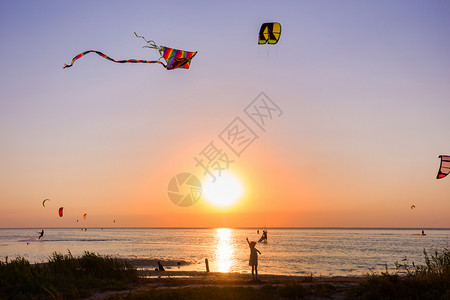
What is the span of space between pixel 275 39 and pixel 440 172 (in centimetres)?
1130

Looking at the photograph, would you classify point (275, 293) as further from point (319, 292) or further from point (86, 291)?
point (86, 291)

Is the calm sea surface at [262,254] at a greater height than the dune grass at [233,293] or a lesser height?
lesser

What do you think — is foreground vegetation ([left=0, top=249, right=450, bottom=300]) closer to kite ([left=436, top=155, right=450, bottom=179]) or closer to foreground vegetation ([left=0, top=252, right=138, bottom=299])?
foreground vegetation ([left=0, top=252, right=138, bottom=299])

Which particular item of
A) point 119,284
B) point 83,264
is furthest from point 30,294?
point 83,264

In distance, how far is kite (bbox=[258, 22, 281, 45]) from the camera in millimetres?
22156

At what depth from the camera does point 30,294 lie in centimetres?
1537

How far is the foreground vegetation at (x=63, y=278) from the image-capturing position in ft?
52.5

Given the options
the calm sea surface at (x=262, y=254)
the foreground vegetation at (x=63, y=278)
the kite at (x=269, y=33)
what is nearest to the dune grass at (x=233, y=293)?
the foreground vegetation at (x=63, y=278)

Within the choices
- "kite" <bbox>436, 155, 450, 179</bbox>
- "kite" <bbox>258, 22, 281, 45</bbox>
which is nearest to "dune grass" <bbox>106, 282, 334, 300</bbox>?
"kite" <bbox>436, 155, 450, 179</bbox>

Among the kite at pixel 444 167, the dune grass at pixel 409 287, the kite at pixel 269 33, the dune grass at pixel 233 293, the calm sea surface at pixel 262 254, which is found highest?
the kite at pixel 269 33

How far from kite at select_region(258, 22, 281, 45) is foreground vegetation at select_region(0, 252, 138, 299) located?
14220 millimetres

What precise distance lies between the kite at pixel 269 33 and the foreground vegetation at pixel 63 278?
14.2 meters

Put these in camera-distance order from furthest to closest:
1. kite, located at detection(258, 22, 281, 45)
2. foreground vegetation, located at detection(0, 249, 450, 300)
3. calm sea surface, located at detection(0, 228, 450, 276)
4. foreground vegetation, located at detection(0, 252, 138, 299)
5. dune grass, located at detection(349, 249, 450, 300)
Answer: calm sea surface, located at detection(0, 228, 450, 276) < kite, located at detection(258, 22, 281, 45) < foreground vegetation, located at detection(0, 252, 138, 299) < foreground vegetation, located at detection(0, 249, 450, 300) < dune grass, located at detection(349, 249, 450, 300)

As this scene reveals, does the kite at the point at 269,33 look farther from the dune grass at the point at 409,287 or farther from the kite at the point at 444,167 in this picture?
the dune grass at the point at 409,287
